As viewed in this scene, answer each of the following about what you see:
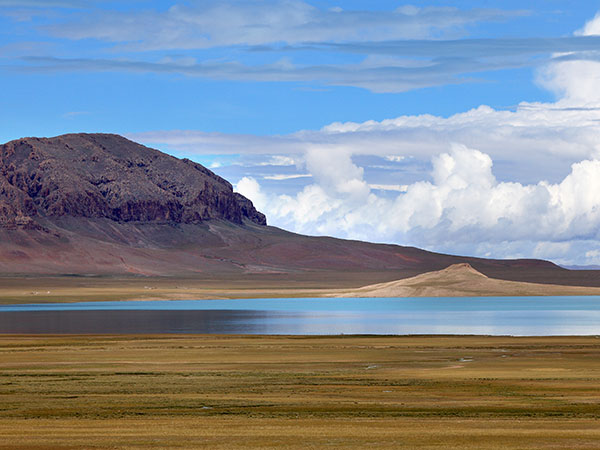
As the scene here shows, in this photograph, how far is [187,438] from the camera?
2634 cm

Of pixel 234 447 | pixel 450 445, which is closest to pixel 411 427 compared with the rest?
pixel 450 445

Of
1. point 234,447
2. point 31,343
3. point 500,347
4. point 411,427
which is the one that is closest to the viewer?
point 234,447

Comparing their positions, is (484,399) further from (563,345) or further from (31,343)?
(31,343)

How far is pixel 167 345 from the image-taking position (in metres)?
67.2

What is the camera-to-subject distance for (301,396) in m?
36.7

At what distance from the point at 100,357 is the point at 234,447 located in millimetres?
33199

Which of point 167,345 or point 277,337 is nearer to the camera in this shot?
point 167,345

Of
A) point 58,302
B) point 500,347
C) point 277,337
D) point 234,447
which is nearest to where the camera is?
point 234,447

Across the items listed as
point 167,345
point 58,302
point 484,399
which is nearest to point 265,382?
point 484,399

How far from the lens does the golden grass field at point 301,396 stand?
26.3 metres

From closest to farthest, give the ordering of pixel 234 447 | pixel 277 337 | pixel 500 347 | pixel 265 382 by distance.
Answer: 1. pixel 234 447
2. pixel 265 382
3. pixel 500 347
4. pixel 277 337

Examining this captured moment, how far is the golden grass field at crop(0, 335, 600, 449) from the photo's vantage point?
26344mm

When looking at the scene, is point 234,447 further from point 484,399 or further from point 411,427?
point 484,399

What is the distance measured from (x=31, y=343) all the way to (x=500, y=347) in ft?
107
